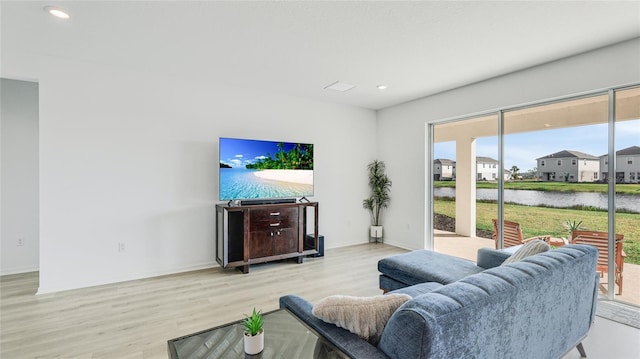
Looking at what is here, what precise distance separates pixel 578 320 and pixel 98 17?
4224mm

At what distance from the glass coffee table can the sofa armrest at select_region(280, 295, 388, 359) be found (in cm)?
2

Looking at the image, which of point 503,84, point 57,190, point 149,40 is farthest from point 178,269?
point 503,84

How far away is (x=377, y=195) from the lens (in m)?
5.68

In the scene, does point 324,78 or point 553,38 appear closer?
point 553,38

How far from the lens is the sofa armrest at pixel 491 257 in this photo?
2.68 m


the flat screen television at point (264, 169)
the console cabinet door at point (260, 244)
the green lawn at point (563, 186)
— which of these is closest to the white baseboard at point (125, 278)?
the console cabinet door at point (260, 244)

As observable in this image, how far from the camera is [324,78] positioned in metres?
3.98

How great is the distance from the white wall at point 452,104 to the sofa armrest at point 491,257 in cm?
201

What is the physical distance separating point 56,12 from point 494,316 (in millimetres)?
3645

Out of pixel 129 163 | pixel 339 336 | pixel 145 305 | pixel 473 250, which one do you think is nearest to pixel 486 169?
pixel 473 250

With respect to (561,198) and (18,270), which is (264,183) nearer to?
(18,270)

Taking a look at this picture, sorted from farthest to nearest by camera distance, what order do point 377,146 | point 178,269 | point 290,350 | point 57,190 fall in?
point 377,146 → point 178,269 → point 57,190 → point 290,350

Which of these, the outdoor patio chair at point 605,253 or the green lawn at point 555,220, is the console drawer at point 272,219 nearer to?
the green lawn at point 555,220

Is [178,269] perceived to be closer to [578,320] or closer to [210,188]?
[210,188]
